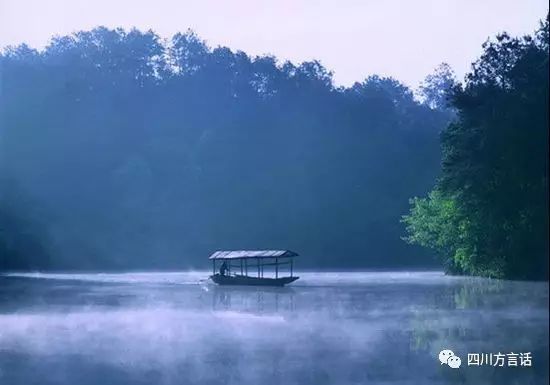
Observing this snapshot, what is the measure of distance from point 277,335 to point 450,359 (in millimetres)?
4333

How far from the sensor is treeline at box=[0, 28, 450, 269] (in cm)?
2739

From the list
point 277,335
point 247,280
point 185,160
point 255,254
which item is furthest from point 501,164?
point 185,160

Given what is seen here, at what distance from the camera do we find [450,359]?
338 inches

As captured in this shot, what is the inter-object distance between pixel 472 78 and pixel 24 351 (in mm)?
11058

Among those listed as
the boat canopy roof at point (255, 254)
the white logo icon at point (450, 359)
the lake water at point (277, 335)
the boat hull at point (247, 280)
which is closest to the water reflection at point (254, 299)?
the lake water at point (277, 335)

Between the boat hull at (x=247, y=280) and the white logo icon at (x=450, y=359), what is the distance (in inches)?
591

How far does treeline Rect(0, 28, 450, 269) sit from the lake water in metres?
5.86

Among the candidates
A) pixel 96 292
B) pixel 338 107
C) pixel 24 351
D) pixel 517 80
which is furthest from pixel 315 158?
pixel 24 351

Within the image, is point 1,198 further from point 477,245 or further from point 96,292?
point 477,245

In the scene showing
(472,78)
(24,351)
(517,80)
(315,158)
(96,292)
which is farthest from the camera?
(315,158)

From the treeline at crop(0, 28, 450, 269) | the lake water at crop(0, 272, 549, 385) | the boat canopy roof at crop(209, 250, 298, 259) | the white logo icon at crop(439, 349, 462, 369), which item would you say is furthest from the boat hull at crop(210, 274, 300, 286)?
the white logo icon at crop(439, 349, 462, 369)

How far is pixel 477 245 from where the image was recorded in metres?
20.5

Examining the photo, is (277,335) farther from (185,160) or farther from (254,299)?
(185,160)

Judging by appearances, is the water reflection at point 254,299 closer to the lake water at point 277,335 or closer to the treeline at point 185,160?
the lake water at point 277,335
